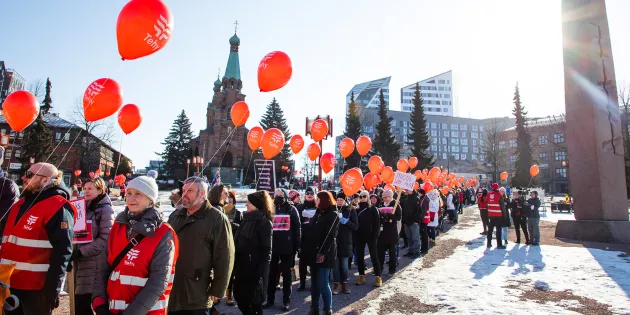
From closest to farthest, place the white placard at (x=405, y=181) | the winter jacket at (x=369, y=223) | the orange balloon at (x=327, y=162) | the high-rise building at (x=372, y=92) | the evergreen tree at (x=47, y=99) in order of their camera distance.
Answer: the winter jacket at (x=369, y=223) < the white placard at (x=405, y=181) < the orange balloon at (x=327, y=162) < the evergreen tree at (x=47, y=99) < the high-rise building at (x=372, y=92)

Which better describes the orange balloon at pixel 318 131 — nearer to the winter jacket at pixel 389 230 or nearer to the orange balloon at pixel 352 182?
the orange balloon at pixel 352 182

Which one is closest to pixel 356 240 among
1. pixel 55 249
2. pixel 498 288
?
pixel 498 288

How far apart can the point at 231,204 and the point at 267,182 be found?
457 centimetres

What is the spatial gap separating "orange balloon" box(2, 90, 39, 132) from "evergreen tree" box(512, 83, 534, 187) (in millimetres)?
57711

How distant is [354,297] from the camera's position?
6359mm

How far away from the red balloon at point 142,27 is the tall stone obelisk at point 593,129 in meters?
14.2

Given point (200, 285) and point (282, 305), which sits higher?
point (200, 285)

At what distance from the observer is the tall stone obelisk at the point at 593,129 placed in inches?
488

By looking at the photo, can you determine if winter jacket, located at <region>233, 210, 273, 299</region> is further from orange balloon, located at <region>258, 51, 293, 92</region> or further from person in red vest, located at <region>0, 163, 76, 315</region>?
orange balloon, located at <region>258, 51, 293, 92</region>

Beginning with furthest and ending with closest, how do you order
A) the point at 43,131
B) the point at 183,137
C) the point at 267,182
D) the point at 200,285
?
the point at 183,137, the point at 43,131, the point at 267,182, the point at 200,285

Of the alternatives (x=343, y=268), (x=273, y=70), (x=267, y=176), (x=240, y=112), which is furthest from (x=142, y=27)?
(x=267, y=176)

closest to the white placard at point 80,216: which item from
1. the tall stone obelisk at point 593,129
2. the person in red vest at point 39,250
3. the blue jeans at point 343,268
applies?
the person in red vest at point 39,250

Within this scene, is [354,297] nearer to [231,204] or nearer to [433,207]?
[231,204]

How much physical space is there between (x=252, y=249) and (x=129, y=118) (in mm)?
5683
